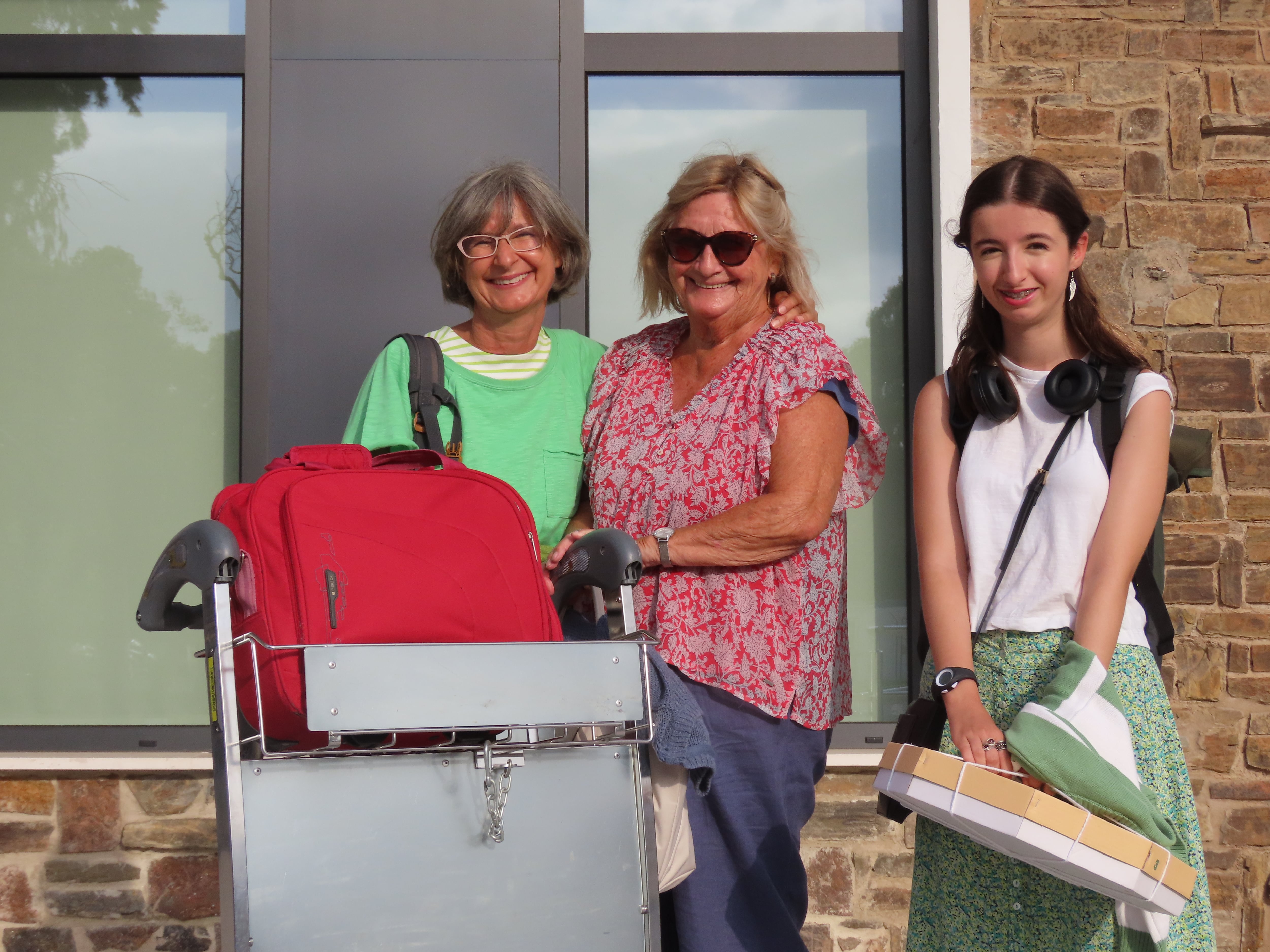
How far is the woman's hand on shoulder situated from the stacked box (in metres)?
1.07

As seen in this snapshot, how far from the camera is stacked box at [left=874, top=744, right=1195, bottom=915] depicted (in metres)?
1.64

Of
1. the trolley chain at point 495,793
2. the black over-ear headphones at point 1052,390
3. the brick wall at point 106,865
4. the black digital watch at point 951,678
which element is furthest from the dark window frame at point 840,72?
the trolley chain at point 495,793

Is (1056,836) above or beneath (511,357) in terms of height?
beneath

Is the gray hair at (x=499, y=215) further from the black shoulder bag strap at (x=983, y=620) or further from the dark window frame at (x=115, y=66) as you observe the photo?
the dark window frame at (x=115, y=66)

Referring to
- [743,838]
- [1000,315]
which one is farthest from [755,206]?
[743,838]

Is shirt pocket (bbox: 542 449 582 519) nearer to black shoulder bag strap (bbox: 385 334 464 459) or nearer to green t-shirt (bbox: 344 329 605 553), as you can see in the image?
green t-shirt (bbox: 344 329 605 553)

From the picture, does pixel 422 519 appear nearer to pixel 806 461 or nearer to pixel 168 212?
pixel 806 461

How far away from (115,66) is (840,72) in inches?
101

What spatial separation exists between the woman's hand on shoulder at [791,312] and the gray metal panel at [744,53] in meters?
1.78

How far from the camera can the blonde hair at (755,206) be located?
2.50 m

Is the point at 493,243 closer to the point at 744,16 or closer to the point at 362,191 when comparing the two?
the point at 362,191

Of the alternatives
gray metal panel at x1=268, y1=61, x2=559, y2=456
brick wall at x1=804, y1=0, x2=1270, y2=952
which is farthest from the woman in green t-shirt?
brick wall at x1=804, y1=0, x2=1270, y2=952

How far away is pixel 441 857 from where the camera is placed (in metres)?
1.76

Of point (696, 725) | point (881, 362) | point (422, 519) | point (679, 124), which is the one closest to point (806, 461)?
point (696, 725)
